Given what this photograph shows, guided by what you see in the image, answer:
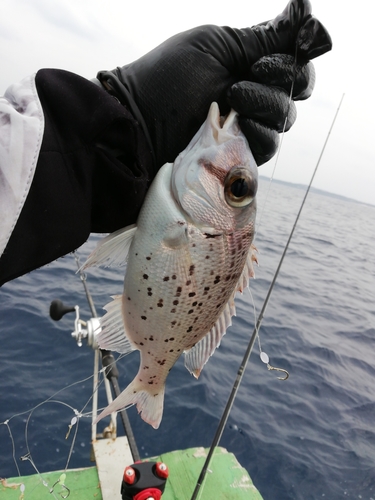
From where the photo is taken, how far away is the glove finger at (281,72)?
1.45 metres

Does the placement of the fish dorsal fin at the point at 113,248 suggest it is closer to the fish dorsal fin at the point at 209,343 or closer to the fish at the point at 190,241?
the fish at the point at 190,241

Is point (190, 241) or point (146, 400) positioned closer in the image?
point (190, 241)

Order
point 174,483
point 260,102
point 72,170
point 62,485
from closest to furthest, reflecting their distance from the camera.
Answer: point 72,170 → point 260,102 → point 62,485 → point 174,483

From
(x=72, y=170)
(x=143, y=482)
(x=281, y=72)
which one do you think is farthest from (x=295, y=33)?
(x=143, y=482)

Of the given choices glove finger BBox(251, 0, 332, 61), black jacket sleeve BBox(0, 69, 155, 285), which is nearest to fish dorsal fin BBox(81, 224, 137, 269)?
black jacket sleeve BBox(0, 69, 155, 285)

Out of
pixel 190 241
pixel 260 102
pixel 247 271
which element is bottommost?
pixel 247 271

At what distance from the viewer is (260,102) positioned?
144cm

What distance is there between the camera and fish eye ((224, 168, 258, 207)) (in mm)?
1498

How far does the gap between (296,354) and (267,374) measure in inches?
43.4

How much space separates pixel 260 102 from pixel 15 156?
962mm

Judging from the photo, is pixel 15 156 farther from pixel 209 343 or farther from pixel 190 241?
pixel 209 343

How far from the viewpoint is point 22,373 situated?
504cm

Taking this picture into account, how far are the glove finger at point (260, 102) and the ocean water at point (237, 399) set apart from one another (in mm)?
963

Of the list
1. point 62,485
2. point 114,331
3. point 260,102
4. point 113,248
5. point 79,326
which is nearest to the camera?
point 260,102
